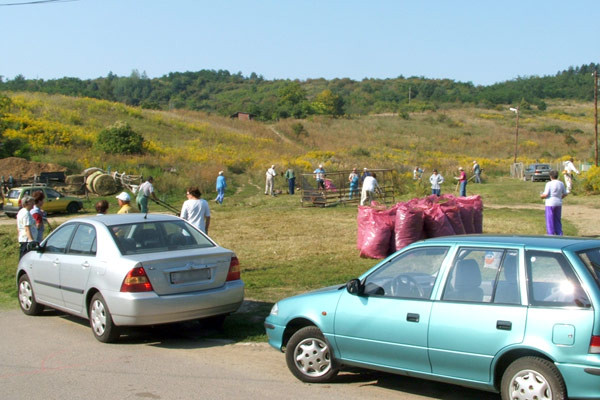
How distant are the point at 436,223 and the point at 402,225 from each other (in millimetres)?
800

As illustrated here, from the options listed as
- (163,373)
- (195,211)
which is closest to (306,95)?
(195,211)

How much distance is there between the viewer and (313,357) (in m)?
6.36

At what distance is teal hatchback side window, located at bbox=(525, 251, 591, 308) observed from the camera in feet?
16.0

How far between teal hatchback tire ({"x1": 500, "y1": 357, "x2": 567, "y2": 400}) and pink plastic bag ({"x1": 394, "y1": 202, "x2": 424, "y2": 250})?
8.52 metres

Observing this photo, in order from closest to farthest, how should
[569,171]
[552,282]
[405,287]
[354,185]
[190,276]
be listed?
[552,282] → [405,287] → [190,276] → [569,171] → [354,185]

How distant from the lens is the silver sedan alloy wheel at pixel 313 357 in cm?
634

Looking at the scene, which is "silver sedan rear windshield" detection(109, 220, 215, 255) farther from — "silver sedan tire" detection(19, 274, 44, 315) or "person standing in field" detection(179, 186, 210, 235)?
"person standing in field" detection(179, 186, 210, 235)

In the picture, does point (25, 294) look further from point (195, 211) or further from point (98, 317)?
point (195, 211)

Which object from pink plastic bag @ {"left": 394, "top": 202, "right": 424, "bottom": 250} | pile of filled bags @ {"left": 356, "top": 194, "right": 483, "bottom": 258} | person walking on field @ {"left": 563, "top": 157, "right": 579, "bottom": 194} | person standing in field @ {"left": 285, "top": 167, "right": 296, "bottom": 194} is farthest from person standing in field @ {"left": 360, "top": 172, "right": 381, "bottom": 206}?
person standing in field @ {"left": 285, "top": 167, "right": 296, "bottom": 194}

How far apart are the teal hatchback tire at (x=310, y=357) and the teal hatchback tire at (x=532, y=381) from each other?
178cm

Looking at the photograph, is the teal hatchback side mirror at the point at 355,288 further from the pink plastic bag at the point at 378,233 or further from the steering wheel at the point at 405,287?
the pink plastic bag at the point at 378,233

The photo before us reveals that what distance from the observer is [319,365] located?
20.9 feet

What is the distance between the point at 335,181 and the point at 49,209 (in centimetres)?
1361

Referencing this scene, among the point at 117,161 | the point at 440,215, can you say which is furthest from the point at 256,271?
the point at 117,161
